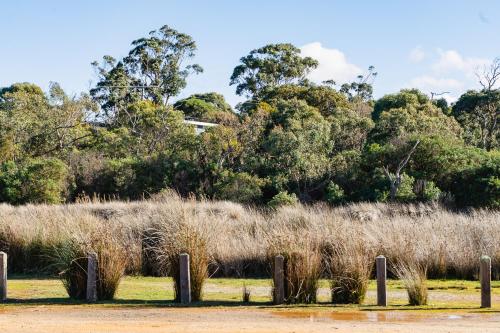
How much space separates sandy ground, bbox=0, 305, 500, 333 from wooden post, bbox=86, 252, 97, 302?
0.89 m

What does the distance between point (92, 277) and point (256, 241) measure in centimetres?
748

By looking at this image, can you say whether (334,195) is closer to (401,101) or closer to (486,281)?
(401,101)

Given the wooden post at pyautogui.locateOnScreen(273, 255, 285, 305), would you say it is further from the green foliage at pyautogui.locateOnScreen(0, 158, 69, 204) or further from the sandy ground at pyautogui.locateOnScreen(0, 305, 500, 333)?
the green foliage at pyautogui.locateOnScreen(0, 158, 69, 204)

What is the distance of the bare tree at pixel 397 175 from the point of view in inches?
1300

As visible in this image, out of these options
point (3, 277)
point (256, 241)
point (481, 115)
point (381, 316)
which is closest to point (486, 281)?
point (381, 316)

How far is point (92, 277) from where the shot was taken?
614 inches

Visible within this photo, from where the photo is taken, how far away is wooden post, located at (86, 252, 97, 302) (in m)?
15.5

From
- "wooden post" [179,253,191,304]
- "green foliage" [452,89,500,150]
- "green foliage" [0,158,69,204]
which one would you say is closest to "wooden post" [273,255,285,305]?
"wooden post" [179,253,191,304]

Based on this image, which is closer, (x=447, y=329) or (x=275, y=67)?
(x=447, y=329)

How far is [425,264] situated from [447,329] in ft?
30.0

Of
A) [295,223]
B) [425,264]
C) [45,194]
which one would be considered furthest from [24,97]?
[425,264]

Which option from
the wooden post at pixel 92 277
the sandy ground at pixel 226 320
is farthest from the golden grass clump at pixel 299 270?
the wooden post at pixel 92 277

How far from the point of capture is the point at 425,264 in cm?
2078

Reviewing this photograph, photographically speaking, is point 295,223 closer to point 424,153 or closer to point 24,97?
point 424,153
